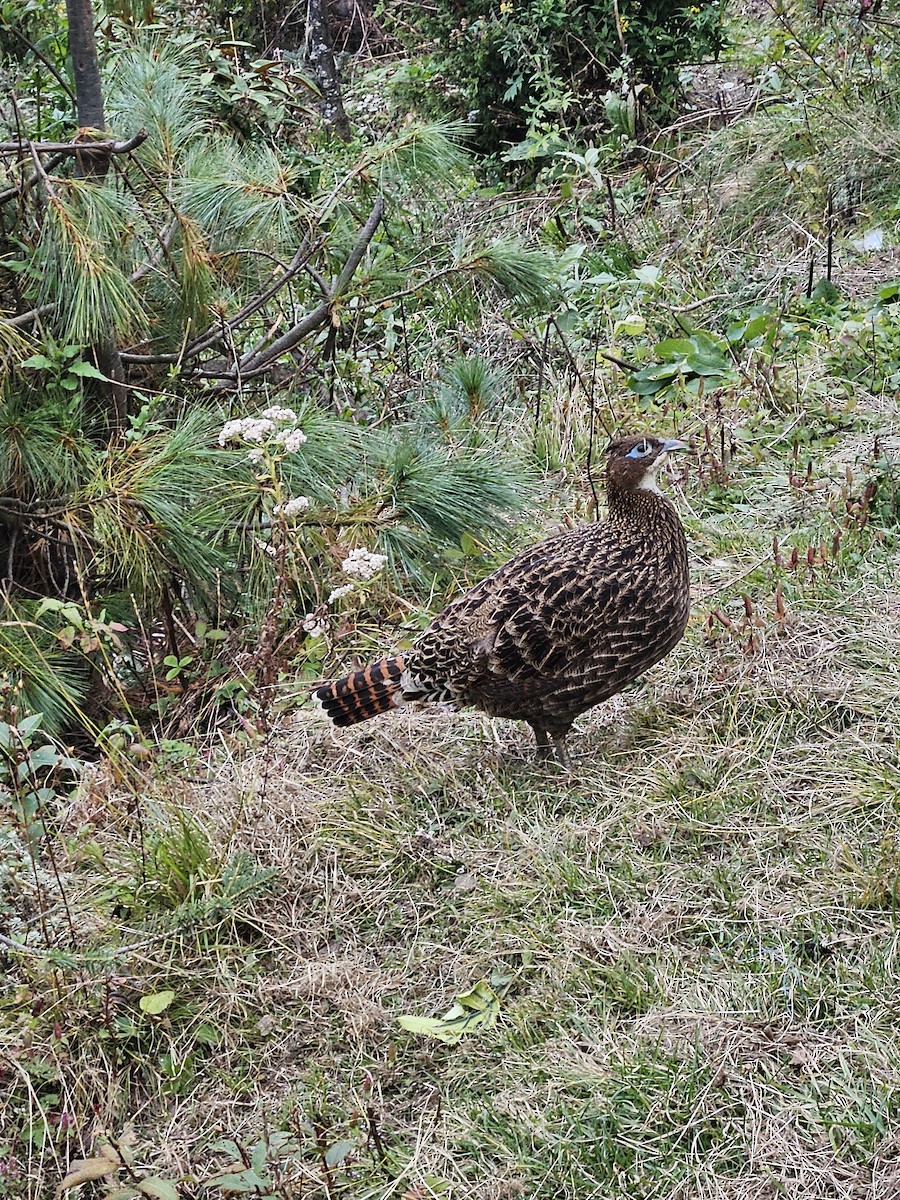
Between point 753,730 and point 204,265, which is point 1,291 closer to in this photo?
point 204,265

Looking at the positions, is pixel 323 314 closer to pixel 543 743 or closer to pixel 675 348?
pixel 675 348

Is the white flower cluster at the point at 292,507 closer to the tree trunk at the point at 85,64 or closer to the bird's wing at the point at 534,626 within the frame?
the bird's wing at the point at 534,626

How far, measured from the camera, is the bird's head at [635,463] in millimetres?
3605

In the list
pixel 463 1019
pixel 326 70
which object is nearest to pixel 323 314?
pixel 463 1019

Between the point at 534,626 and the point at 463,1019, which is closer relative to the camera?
the point at 463,1019

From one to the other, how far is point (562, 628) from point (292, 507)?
91 centimetres

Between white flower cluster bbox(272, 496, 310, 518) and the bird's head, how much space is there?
89 centimetres

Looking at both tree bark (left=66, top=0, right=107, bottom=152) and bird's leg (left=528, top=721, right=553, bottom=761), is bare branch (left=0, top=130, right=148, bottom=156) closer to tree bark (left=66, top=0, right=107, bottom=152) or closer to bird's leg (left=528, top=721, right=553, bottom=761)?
tree bark (left=66, top=0, right=107, bottom=152)

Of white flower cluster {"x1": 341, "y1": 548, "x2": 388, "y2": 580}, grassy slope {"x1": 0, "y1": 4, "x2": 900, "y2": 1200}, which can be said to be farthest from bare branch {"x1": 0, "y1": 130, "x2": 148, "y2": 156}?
grassy slope {"x1": 0, "y1": 4, "x2": 900, "y2": 1200}

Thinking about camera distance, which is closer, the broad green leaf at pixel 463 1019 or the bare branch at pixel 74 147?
the broad green leaf at pixel 463 1019

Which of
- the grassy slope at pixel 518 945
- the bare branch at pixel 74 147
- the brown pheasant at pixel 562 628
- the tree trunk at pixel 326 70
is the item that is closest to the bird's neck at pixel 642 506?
the brown pheasant at pixel 562 628

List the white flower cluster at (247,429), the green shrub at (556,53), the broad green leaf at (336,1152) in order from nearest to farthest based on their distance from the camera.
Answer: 1. the broad green leaf at (336,1152)
2. the white flower cluster at (247,429)
3. the green shrub at (556,53)

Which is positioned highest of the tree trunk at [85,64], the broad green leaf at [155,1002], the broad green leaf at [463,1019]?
the tree trunk at [85,64]

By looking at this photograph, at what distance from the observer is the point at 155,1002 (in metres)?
2.97
